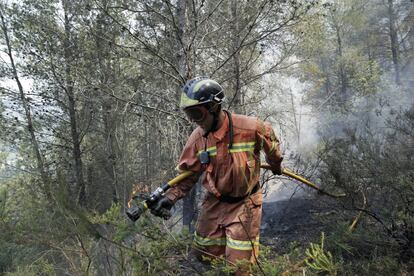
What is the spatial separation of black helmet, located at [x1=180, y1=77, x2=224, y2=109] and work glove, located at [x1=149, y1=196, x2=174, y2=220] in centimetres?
75

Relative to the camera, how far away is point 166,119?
5.56m

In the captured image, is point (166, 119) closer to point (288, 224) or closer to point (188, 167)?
point (188, 167)

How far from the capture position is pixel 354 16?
25516 millimetres

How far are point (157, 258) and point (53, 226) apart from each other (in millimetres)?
1026

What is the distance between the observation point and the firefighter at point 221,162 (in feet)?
9.47

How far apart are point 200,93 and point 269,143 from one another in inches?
27.3

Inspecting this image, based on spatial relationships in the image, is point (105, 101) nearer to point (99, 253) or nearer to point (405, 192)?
point (99, 253)

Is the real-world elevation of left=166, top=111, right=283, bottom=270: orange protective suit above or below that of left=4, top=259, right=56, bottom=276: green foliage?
above

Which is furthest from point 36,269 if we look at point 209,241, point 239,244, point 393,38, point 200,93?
point 393,38

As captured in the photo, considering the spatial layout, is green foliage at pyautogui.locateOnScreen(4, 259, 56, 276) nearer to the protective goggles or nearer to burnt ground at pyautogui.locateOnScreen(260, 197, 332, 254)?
the protective goggles

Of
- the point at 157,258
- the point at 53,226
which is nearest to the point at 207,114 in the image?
the point at 157,258

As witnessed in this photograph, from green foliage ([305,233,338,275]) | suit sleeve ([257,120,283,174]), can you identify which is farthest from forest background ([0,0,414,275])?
suit sleeve ([257,120,283,174])

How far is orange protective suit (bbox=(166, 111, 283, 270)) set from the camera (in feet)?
9.41

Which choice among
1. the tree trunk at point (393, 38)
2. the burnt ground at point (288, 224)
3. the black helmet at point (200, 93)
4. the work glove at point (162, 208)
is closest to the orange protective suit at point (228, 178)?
the work glove at point (162, 208)
